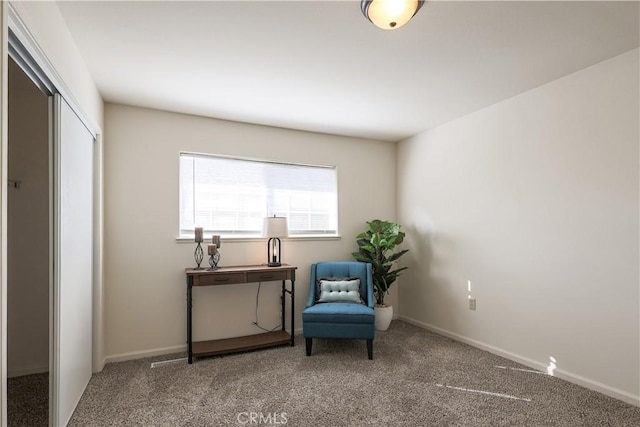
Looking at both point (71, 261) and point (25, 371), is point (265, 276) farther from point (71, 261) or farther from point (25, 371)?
point (25, 371)

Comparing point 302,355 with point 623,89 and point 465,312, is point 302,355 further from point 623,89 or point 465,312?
point 623,89

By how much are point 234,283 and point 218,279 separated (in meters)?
0.16

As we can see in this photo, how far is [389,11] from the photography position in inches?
68.1

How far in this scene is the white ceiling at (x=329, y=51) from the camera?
1856mm

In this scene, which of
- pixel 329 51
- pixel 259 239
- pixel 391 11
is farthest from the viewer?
pixel 259 239

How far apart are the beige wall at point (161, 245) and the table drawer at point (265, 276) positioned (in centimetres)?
37

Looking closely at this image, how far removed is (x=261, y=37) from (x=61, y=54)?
1.12m

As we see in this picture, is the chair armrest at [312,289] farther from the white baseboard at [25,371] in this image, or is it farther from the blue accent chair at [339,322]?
the white baseboard at [25,371]

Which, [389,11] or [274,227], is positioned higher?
[389,11]

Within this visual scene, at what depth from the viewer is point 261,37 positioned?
6.84ft

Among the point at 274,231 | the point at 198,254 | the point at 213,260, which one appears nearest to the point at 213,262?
the point at 213,260

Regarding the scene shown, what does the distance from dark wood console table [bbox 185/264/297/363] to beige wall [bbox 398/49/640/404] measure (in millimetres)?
1804

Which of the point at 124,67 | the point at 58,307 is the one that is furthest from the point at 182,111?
the point at 58,307

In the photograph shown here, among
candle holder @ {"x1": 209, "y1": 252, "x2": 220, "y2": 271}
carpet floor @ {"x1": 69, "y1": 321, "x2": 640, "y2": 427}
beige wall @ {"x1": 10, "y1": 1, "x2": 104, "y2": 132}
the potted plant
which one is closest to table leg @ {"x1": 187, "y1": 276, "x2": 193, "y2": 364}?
carpet floor @ {"x1": 69, "y1": 321, "x2": 640, "y2": 427}
